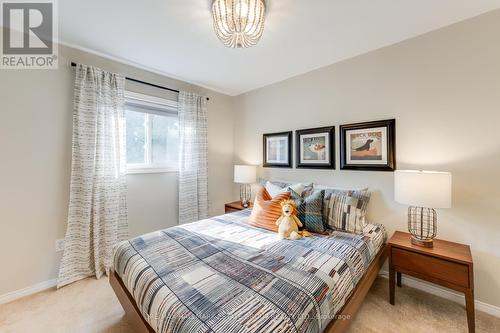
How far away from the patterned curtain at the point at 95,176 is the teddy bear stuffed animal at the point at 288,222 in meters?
1.88

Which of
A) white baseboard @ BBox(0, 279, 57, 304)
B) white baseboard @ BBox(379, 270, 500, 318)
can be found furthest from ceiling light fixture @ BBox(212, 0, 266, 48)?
white baseboard @ BBox(0, 279, 57, 304)

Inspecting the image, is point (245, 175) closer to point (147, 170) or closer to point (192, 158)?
point (192, 158)

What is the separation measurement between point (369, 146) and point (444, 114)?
65 centimetres

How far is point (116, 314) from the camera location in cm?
173

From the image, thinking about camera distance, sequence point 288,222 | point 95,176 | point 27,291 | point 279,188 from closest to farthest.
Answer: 1. point 288,222
2. point 27,291
3. point 95,176
4. point 279,188

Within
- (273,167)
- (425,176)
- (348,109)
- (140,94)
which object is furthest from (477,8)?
(140,94)

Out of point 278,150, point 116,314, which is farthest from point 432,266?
point 116,314

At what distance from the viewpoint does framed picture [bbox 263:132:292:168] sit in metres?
3.01

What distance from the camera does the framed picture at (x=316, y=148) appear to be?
8.48 feet

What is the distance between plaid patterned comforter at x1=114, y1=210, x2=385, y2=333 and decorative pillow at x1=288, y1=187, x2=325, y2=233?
12 centimetres

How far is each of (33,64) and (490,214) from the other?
4322 mm

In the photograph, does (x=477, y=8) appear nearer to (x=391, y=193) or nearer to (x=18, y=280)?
(x=391, y=193)

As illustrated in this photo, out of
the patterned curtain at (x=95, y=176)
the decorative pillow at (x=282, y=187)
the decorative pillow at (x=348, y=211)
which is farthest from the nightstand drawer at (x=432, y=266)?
the patterned curtain at (x=95, y=176)

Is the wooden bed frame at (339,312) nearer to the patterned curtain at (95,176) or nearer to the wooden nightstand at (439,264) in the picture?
the wooden nightstand at (439,264)
